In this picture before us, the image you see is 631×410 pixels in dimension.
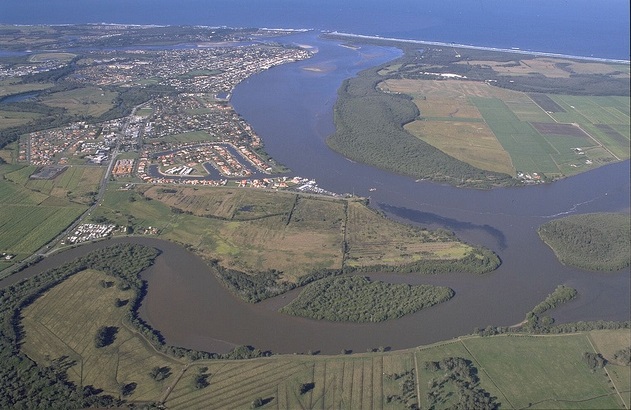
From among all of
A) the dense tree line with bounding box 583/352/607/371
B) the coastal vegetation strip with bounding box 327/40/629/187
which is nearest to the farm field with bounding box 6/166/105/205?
the coastal vegetation strip with bounding box 327/40/629/187

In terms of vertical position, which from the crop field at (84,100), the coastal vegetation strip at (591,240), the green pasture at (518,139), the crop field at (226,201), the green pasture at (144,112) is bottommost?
the crop field at (84,100)

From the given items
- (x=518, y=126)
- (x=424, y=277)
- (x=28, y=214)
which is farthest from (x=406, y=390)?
(x=518, y=126)

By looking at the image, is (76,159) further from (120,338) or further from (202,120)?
(120,338)

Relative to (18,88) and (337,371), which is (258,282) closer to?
(337,371)

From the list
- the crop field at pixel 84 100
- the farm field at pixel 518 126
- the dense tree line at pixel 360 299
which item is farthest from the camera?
the crop field at pixel 84 100

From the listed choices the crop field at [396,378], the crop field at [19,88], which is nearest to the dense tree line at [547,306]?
the crop field at [396,378]

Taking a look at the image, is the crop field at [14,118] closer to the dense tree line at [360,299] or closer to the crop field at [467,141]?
the crop field at [467,141]
